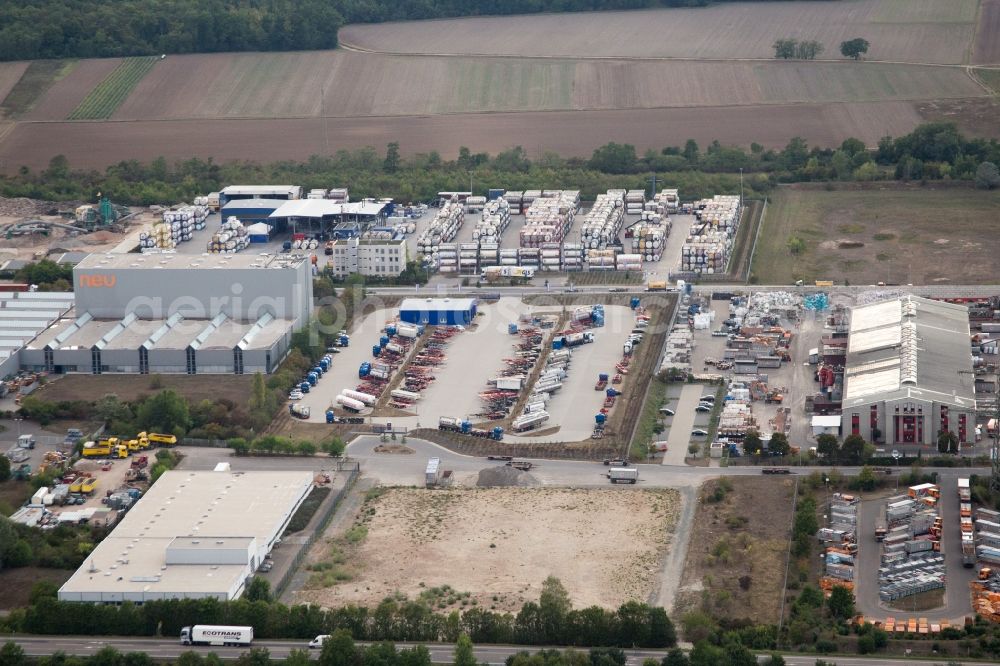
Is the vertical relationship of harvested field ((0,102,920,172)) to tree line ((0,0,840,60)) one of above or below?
below

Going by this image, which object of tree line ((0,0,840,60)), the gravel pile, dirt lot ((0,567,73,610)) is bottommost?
dirt lot ((0,567,73,610))

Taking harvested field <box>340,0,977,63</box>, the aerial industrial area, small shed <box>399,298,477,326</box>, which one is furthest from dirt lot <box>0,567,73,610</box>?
harvested field <box>340,0,977,63</box>

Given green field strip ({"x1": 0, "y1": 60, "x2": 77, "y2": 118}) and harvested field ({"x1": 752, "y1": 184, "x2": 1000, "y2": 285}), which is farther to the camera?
green field strip ({"x1": 0, "y1": 60, "x2": 77, "y2": 118})

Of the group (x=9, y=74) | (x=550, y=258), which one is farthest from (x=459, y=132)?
(x=9, y=74)

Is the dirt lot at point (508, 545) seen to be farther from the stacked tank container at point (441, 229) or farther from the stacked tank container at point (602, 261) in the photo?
the stacked tank container at point (441, 229)

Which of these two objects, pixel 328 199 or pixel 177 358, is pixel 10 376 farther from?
pixel 328 199

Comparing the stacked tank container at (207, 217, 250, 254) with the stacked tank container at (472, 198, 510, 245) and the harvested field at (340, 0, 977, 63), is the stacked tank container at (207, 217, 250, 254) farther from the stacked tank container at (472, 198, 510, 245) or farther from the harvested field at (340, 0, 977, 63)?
the harvested field at (340, 0, 977, 63)

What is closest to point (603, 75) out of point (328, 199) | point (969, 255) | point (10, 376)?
point (328, 199)

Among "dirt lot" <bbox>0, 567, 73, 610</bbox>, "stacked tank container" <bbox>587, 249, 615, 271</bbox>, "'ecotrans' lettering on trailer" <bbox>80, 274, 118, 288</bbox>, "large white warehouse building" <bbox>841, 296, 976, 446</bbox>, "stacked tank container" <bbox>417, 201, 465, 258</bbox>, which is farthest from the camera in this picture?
"stacked tank container" <bbox>417, 201, 465, 258</bbox>
